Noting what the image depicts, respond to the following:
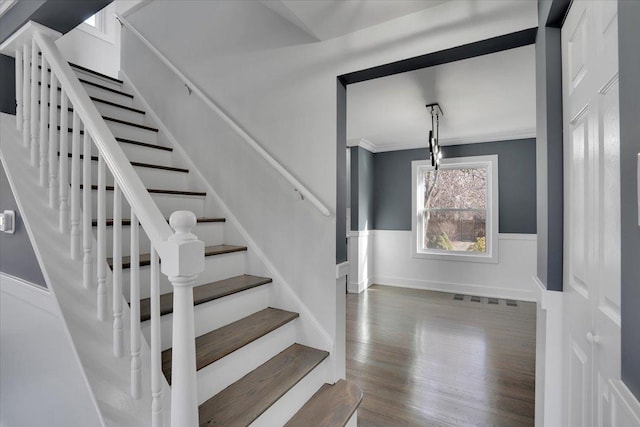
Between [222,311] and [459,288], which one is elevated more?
[222,311]

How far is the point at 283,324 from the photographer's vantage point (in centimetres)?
188

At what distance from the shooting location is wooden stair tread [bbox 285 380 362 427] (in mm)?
1535

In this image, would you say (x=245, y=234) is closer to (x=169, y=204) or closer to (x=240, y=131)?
(x=169, y=204)

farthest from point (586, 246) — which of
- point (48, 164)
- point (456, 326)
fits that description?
point (456, 326)

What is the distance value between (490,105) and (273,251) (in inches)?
109

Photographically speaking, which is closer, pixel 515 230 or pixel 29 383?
pixel 29 383

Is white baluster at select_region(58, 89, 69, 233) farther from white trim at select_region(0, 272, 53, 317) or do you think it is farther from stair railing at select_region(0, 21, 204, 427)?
white trim at select_region(0, 272, 53, 317)

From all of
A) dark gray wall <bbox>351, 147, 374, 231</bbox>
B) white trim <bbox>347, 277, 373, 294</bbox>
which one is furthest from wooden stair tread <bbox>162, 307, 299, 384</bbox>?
dark gray wall <bbox>351, 147, 374, 231</bbox>

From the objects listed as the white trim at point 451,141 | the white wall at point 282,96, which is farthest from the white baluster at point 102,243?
the white trim at point 451,141

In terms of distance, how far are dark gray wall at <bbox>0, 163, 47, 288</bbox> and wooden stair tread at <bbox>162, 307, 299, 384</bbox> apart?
76cm

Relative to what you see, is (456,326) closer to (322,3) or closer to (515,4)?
(515,4)

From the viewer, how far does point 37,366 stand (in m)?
1.55

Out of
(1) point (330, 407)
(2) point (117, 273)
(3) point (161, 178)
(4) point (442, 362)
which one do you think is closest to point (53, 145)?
(2) point (117, 273)

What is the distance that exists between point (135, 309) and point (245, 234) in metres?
1.27
